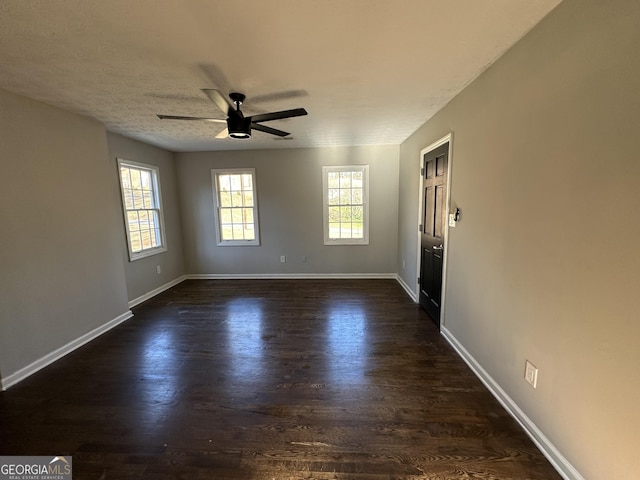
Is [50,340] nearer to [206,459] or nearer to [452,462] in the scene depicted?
[206,459]

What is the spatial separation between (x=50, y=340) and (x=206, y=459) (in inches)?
88.8

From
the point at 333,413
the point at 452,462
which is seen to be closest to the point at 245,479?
the point at 333,413

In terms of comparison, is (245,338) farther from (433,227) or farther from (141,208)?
(141,208)

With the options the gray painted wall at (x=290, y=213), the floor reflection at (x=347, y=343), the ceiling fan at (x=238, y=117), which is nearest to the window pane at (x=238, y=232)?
the gray painted wall at (x=290, y=213)

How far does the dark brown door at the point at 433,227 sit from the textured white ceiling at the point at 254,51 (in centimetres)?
63

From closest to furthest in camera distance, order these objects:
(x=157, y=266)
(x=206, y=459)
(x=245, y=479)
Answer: (x=245, y=479), (x=206, y=459), (x=157, y=266)

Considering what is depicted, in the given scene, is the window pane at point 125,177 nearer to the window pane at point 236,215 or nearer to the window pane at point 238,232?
the window pane at point 236,215

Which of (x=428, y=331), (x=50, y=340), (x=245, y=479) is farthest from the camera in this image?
(x=428, y=331)

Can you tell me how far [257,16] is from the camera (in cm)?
145

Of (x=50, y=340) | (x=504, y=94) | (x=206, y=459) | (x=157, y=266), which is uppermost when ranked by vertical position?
(x=504, y=94)

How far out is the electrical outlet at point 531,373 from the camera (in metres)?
1.61

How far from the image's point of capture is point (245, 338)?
117 inches

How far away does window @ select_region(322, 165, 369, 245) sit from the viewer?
4.91m

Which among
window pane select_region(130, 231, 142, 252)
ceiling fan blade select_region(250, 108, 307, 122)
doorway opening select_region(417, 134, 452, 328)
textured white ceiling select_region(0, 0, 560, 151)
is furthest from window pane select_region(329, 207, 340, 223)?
window pane select_region(130, 231, 142, 252)
